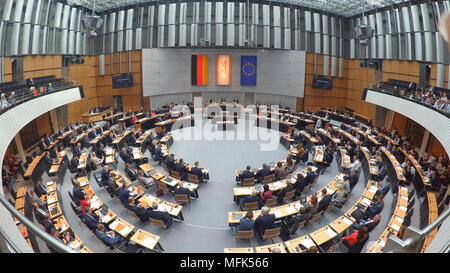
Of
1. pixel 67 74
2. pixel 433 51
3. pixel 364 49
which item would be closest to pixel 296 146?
pixel 433 51

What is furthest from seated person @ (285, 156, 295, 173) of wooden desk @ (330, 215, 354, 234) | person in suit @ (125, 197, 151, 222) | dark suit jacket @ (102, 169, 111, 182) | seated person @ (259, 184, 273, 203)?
dark suit jacket @ (102, 169, 111, 182)

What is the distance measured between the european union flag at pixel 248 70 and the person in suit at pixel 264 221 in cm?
2000

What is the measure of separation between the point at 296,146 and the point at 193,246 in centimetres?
916

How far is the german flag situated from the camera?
82.6 feet

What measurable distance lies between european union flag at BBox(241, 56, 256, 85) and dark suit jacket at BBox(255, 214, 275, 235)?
65.8 ft

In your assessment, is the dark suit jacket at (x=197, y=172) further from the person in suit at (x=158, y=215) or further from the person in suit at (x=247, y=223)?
the person in suit at (x=247, y=223)

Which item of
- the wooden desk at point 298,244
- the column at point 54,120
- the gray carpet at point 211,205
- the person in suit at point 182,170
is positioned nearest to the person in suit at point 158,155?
the gray carpet at point 211,205

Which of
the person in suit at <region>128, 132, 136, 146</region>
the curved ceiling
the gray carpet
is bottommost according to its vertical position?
the gray carpet

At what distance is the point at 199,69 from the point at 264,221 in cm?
2048

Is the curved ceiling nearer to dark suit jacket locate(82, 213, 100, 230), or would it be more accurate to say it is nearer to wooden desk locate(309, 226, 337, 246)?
dark suit jacket locate(82, 213, 100, 230)

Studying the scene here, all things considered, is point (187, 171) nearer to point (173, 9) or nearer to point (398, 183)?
point (398, 183)

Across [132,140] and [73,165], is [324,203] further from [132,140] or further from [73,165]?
[132,140]

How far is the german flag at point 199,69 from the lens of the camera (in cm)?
2517

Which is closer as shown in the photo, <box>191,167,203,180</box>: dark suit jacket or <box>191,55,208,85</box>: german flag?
<box>191,167,203,180</box>: dark suit jacket
